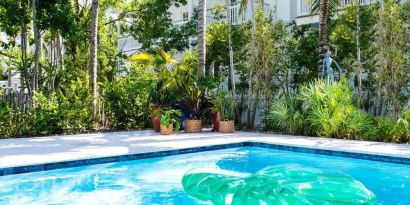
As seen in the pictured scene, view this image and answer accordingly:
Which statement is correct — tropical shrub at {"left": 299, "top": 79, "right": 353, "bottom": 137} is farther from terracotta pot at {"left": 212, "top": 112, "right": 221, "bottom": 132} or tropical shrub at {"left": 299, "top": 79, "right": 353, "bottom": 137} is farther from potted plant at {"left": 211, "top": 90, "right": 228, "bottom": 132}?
terracotta pot at {"left": 212, "top": 112, "right": 221, "bottom": 132}

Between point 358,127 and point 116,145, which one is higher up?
point 358,127

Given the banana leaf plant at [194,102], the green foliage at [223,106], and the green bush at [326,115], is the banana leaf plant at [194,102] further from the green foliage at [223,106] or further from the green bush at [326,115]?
the green bush at [326,115]

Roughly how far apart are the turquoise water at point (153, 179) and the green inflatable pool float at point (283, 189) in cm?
41

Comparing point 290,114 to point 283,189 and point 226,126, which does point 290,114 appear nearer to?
point 226,126

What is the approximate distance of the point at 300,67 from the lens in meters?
16.2

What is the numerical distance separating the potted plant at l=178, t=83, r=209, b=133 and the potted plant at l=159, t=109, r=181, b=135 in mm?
414

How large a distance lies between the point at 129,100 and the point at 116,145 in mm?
4556

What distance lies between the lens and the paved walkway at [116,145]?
8.73 metres

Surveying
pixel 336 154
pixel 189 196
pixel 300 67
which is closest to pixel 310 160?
pixel 336 154

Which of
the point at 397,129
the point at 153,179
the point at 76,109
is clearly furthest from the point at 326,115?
the point at 76,109

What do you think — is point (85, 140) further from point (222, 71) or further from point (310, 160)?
point (222, 71)

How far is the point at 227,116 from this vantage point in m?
14.4

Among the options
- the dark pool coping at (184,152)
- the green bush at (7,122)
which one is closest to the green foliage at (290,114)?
the dark pool coping at (184,152)

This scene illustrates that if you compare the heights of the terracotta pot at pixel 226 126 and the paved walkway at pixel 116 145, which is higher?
the terracotta pot at pixel 226 126
